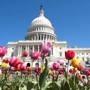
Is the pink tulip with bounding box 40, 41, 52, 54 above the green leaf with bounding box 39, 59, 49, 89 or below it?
above

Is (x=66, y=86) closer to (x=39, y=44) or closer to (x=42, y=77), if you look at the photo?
(x=42, y=77)

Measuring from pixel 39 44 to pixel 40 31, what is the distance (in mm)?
12687

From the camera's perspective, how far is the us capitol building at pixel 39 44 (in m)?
76.4

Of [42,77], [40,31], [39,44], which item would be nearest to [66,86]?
[42,77]

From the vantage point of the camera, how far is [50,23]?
9850cm

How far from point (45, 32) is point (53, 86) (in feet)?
276

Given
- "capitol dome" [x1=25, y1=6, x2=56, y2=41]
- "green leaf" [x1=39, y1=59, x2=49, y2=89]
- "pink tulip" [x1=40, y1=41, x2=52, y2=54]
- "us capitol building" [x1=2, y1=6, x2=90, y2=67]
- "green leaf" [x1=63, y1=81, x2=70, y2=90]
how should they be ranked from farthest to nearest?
"capitol dome" [x1=25, y1=6, x2=56, y2=41], "us capitol building" [x1=2, y1=6, x2=90, y2=67], "pink tulip" [x1=40, y1=41, x2=52, y2=54], "green leaf" [x1=63, y1=81, x2=70, y2=90], "green leaf" [x1=39, y1=59, x2=49, y2=89]

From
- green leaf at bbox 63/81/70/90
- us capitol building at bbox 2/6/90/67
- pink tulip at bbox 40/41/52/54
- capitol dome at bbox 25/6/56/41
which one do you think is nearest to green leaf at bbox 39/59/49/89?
green leaf at bbox 63/81/70/90

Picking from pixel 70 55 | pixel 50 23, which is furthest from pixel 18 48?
pixel 70 55

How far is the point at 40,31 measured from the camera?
86.9m

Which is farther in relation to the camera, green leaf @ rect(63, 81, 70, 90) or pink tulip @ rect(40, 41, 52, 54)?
pink tulip @ rect(40, 41, 52, 54)

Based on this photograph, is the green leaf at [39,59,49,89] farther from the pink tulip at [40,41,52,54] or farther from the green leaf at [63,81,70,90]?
the pink tulip at [40,41,52,54]

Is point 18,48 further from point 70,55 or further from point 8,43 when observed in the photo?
point 70,55

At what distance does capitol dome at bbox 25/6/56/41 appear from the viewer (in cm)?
8638
